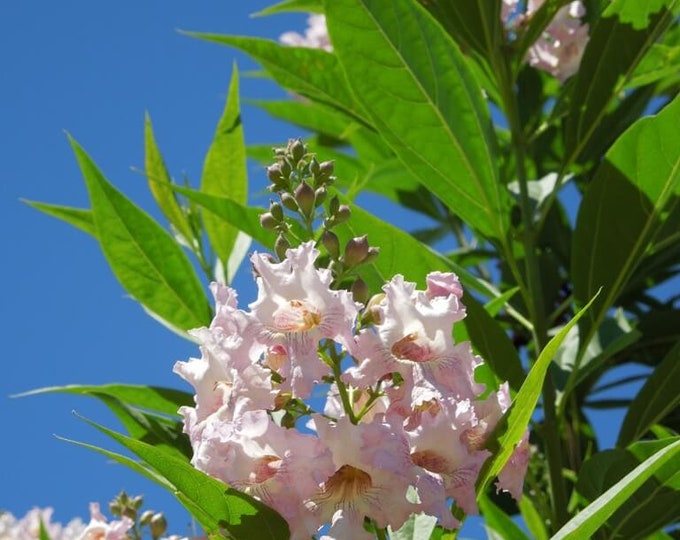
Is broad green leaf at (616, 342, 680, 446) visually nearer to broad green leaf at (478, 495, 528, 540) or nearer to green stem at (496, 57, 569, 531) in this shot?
green stem at (496, 57, 569, 531)

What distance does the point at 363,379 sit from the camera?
1563mm

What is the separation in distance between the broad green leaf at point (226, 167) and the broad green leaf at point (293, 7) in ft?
2.08

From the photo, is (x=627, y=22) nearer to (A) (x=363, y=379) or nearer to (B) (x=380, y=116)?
(B) (x=380, y=116)

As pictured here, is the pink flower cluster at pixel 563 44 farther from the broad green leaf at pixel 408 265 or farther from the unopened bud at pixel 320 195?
the unopened bud at pixel 320 195

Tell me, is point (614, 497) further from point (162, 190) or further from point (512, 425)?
point (162, 190)

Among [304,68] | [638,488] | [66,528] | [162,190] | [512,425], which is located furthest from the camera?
[66,528]

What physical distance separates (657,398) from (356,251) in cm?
104

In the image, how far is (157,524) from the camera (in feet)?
8.62

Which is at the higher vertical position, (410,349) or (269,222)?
(269,222)

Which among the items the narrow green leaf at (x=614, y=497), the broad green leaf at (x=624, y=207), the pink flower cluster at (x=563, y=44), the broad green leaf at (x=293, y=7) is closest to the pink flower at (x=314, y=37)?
the broad green leaf at (x=293, y=7)

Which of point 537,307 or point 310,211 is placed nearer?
point 310,211

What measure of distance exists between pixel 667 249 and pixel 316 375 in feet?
7.33

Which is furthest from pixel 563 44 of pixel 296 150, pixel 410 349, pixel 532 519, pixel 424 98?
pixel 410 349

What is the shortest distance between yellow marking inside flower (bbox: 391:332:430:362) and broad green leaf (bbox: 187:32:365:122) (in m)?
1.45
